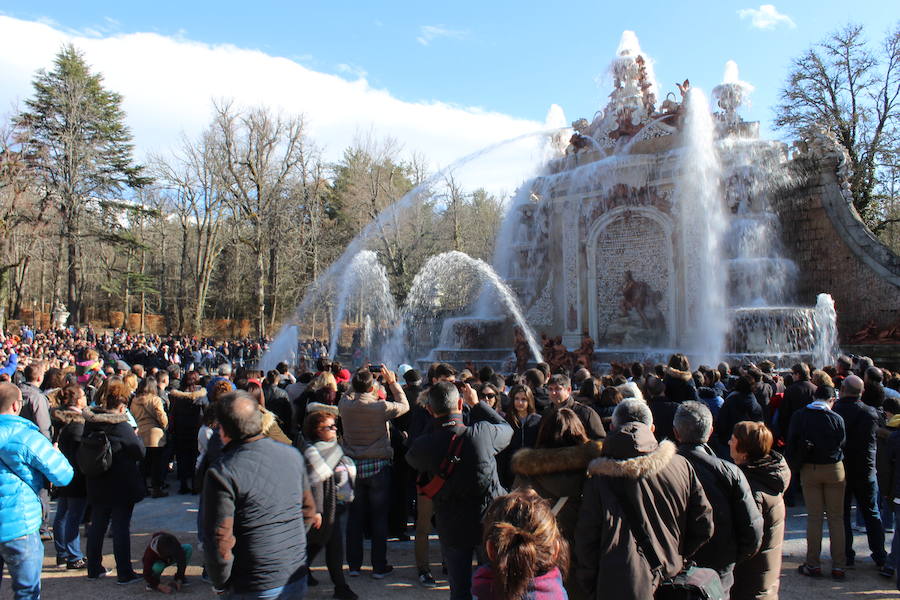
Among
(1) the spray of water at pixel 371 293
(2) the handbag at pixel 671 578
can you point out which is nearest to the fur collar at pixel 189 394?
(2) the handbag at pixel 671 578

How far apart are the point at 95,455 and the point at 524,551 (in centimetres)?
416

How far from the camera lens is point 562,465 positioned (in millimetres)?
3572

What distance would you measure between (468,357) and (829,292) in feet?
31.9

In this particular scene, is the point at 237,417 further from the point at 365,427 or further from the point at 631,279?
the point at 631,279

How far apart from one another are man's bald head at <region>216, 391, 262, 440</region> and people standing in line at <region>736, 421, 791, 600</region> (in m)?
2.64

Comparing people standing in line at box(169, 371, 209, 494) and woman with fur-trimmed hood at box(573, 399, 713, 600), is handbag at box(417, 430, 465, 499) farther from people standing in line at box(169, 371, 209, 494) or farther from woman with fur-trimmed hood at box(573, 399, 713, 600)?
people standing in line at box(169, 371, 209, 494)

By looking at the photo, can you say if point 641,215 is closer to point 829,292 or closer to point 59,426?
point 829,292

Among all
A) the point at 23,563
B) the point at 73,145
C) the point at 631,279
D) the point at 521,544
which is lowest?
the point at 23,563

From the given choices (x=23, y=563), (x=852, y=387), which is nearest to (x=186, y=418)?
(x=23, y=563)

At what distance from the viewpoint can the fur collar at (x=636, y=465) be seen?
3074 mm

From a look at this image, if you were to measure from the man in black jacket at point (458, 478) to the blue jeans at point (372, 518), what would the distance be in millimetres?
1195

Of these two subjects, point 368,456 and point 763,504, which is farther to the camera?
point 368,456

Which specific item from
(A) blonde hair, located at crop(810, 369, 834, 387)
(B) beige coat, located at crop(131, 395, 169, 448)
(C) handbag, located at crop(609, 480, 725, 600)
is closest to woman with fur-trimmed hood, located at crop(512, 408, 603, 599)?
(C) handbag, located at crop(609, 480, 725, 600)

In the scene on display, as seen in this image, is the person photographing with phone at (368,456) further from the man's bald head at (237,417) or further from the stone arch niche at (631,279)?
the stone arch niche at (631,279)
